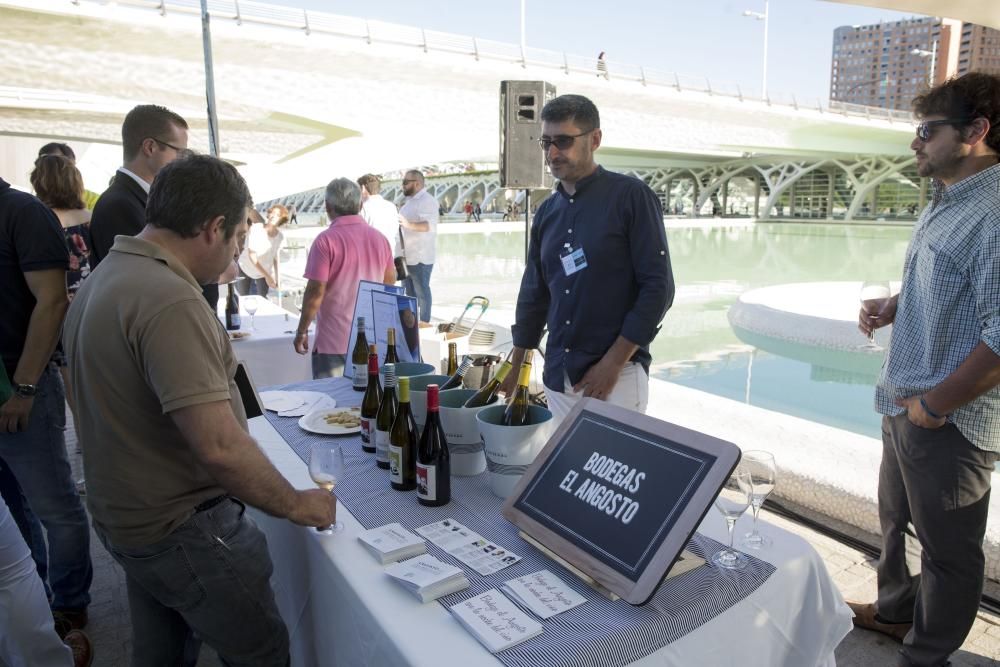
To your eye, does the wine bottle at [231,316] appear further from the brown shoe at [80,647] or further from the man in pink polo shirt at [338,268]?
the brown shoe at [80,647]

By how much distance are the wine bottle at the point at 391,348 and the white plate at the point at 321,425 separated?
0.22m

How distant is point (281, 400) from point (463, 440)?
1001 millimetres

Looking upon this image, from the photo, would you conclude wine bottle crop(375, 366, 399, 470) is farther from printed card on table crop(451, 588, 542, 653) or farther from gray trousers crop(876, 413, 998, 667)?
gray trousers crop(876, 413, 998, 667)

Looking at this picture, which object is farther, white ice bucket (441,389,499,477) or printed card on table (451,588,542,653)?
white ice bucket (441,389,499,477)

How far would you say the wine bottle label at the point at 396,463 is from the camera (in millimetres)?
1581

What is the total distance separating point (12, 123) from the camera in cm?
1947

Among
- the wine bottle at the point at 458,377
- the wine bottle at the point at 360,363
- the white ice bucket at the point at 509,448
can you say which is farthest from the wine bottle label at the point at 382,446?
the wine bottle at the point at 360,363

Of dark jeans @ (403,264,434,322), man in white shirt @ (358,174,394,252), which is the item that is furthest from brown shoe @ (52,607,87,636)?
dark jeans @ (403,264,434,322)

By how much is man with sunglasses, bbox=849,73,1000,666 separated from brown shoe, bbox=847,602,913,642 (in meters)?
0.20

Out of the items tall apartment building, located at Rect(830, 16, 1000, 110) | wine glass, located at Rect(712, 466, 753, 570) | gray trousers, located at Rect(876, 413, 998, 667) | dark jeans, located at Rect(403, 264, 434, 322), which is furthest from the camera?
tall apartment building, located at Rect(830, 16, 1000, 110)

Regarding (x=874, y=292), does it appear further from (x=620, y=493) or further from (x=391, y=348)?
(x=391, y=348)

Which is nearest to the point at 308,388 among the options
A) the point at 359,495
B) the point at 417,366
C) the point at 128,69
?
the point at 417,366

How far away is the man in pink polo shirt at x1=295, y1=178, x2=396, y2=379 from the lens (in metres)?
3.60

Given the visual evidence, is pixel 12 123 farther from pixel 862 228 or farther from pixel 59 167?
pixel 862 228
